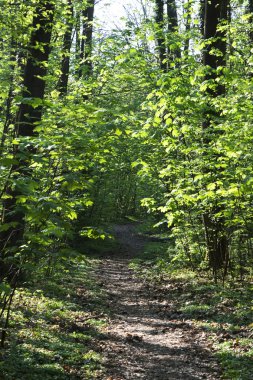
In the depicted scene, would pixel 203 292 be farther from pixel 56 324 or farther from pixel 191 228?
pixel 56 324

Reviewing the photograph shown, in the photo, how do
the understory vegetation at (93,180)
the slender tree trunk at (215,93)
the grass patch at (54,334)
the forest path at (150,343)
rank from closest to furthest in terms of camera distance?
1. the understory vegetation at (93,180)
2. the grass patch at (54,334)
3. the forest path at (150,343)
4. the slender tree trunk at (215,93)

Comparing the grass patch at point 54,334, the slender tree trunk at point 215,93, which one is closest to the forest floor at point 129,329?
the grass patch at point 54,334

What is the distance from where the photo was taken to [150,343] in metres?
7.20

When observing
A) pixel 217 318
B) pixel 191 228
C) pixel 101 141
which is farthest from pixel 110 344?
pixel 191 228

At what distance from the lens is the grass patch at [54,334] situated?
532cm

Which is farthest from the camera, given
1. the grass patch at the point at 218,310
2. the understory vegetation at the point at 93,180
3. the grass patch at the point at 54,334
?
the grass patch at the point at 218,310

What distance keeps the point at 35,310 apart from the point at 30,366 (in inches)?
107

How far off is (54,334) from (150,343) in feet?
5.78

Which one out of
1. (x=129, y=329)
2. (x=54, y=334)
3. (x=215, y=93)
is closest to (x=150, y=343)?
(x=129, y=329)

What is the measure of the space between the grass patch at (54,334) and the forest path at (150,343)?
311 millimetres

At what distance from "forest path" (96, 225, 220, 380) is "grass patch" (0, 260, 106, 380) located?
12.3 inches

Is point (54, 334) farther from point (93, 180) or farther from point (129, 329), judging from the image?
point (93, 180)

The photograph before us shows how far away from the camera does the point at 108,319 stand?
8484 millimetres

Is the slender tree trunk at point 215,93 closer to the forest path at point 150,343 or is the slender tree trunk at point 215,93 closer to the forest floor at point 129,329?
the forest floor at point 129,329
